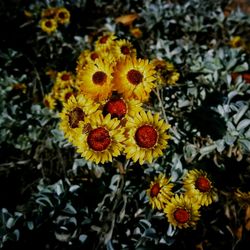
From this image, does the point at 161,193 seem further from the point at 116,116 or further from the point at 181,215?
the point at 116,116

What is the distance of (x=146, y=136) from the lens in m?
1.51

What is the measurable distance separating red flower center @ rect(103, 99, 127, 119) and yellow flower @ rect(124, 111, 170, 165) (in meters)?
0.05

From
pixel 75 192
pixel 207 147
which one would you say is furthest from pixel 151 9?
pixel 75 192

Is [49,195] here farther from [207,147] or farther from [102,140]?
[207,147]

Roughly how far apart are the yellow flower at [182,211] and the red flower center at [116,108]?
1.61ft

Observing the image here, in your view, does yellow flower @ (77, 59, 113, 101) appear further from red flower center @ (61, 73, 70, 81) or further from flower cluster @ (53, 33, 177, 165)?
red flower center @ (61, 73, 70, 81)

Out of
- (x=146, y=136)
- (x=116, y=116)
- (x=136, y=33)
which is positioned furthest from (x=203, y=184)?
(x=136, y=33)

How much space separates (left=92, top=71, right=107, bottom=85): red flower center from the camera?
1.62m

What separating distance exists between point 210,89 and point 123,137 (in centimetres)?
105

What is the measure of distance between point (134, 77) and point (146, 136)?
0.97 feet

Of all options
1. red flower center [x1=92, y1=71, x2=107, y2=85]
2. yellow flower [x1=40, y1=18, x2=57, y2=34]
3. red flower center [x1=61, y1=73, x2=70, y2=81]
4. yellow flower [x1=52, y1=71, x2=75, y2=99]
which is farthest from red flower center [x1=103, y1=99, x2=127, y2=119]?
yellow flower [x1=40, y1=18, x2=57, y2=34]

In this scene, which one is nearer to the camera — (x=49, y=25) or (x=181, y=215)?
(x=181, y=215)

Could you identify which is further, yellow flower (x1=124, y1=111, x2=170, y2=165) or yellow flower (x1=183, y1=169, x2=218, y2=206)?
yellow flower (x1=183, y1=169, x2=218, y2=206)

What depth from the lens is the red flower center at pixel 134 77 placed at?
1.61m
